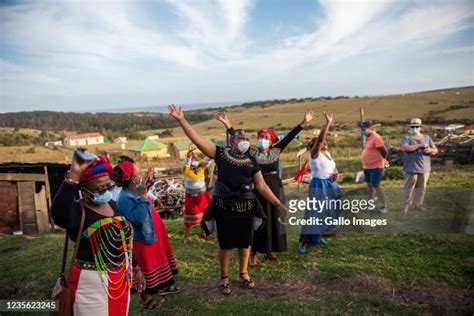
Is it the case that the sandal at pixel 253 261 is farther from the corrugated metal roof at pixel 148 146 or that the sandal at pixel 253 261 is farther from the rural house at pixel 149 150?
the corrugated metal roof at pixel 148 146

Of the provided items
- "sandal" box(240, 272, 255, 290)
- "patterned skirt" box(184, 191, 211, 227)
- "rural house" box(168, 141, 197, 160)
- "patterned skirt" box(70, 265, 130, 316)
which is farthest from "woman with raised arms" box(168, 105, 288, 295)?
"rural house" box(168, 141, 197, 160)

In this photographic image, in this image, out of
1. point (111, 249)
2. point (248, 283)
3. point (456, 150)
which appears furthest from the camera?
point (456, 150)

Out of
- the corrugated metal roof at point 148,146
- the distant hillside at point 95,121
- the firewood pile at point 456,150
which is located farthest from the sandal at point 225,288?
the distant hillside at point 95,121

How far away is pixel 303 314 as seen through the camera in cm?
362

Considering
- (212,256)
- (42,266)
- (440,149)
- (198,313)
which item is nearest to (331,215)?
(212,256)

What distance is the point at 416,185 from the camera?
7.09 meters

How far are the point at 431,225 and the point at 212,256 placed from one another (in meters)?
3.75

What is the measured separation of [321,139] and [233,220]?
1.69 metres

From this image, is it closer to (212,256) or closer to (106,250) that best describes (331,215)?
(212,256)

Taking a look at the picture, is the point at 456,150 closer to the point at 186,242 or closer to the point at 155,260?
the point at 186,242

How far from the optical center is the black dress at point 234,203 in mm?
3832

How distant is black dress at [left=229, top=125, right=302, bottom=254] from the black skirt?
2.64 feet

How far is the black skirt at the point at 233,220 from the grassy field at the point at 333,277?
64 centimetres

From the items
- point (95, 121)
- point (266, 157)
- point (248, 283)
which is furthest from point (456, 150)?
point (95, 121)
